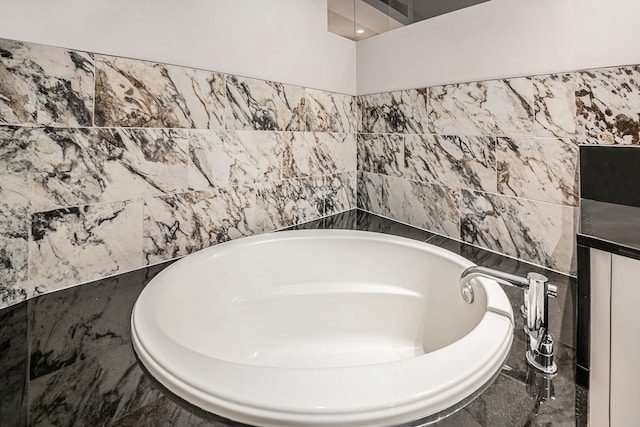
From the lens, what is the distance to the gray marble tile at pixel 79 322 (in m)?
0.82

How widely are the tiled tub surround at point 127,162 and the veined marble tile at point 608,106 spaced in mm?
1256

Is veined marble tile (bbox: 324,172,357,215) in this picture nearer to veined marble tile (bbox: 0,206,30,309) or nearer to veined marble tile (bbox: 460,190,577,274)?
veined marble tile (bbox: 460,190,577,274)

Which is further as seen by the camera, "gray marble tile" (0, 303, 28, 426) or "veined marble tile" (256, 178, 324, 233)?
"veined marble tile" (256, 178, 324, 233)

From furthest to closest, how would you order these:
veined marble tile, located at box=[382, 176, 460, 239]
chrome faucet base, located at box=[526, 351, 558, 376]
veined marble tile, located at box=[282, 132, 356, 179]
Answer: veined marble tile, located at box=[282, 132, 356, 179] → veined marble tile, located at box=[382, 176, 460, 239] → chrome faucet base, located at box=[526, 351, 558, 376]

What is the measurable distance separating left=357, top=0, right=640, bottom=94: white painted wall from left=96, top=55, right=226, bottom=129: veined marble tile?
3.37ft

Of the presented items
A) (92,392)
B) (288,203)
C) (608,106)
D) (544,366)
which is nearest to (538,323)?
(544,366)

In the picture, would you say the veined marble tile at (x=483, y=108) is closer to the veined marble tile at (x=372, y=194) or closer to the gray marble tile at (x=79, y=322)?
the veined marble tile at (x=372, y=194)

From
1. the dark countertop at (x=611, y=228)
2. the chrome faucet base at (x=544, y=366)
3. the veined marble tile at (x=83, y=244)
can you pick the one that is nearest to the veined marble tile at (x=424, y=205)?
the dark countertop at (x=611, y=228)

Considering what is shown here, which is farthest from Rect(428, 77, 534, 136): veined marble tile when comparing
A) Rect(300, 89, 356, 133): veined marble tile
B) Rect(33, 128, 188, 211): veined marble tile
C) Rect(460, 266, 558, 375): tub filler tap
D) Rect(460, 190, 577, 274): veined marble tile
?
Rect(33, 128, 188, 211): veined marble tile

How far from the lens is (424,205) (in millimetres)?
1865

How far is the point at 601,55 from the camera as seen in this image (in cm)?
118

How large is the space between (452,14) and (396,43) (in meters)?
0.36

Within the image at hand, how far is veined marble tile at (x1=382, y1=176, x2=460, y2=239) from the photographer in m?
1.74

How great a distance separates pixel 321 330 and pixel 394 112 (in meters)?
1.28
